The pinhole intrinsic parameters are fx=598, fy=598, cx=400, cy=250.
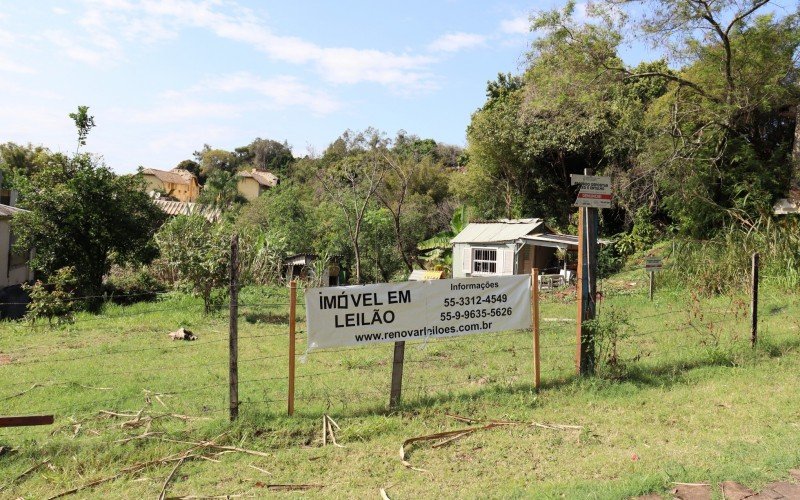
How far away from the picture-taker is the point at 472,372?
8555 mm

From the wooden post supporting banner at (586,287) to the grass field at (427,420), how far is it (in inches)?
9.8

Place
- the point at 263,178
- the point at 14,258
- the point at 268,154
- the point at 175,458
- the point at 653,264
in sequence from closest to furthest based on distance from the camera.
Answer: the point at 175,458, the point at 653,264, the point at 14,258, the point at 263,178, the point at 268,154

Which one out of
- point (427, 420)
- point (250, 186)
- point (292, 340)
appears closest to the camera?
point (292, 340)

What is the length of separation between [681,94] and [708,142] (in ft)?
6.25

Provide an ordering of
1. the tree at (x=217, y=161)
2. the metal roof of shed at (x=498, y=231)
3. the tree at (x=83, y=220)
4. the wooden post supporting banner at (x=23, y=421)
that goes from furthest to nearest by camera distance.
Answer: the tree at (x=217, y=161) → the metal roof of shed at (x=498, y=231) → the tree at (x=83, y=220) → the wooden post supporting banner at (x=23, y=421)

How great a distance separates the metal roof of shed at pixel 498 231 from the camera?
2434cm

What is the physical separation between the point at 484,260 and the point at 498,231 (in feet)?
4.53

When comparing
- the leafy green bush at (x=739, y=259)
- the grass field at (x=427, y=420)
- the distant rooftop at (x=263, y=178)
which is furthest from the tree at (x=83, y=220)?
the distant rooftop at (x=263, y=178)

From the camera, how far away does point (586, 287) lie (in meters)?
7.46

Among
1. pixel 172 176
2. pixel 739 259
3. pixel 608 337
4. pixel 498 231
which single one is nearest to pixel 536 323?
pixel 608 337

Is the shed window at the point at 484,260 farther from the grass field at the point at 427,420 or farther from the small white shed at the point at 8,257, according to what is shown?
the small white shed at the point at 8,257

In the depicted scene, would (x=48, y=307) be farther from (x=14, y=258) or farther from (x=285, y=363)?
(x=14, y=258)

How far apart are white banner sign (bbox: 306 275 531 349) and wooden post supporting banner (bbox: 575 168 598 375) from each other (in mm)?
735

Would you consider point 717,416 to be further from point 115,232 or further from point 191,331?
point 115,232
